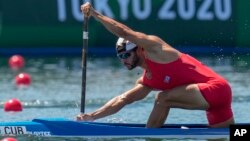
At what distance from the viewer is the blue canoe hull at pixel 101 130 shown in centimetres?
1280

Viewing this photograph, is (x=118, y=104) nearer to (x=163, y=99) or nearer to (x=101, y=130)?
(x=101, y=130)

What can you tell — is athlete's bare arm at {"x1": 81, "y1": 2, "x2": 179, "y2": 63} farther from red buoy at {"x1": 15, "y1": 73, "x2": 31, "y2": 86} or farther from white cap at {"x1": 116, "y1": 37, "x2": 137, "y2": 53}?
red buoy at {"x1": 15, "y1": 73, "x2": 31, "y2": 86}

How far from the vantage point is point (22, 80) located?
19266 mm

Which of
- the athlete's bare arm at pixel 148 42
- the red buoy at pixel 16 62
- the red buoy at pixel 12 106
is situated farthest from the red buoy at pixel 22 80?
the athlete's bare arm at pixel 148 42

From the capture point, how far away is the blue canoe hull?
1280cm

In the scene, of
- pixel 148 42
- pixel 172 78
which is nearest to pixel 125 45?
pixel 148 42

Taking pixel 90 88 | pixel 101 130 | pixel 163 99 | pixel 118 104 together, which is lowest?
pixel 90 88

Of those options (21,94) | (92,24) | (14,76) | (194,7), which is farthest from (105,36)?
(21,94)

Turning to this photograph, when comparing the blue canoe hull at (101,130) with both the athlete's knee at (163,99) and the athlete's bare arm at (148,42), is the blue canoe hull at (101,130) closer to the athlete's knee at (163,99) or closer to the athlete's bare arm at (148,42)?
the athlete's knee at (163,99)

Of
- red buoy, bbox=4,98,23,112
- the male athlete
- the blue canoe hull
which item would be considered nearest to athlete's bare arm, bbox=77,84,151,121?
the blue canoe hull

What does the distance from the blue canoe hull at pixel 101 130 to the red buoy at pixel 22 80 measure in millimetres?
5843

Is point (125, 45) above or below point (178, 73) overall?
above

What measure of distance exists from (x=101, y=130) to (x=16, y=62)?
30.8 feet

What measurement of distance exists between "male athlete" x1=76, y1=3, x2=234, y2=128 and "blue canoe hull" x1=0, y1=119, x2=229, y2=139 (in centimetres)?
19
